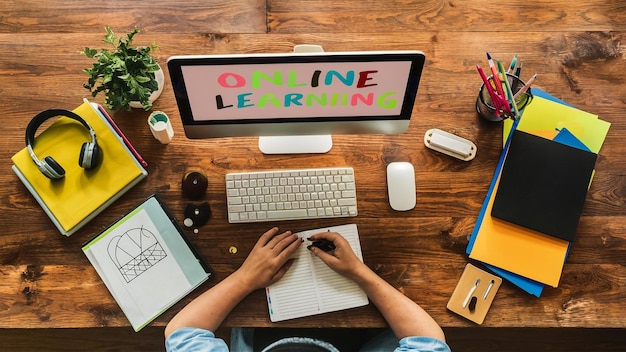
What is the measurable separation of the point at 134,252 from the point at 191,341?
0.24 metres

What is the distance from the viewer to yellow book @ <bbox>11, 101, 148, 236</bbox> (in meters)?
1.09

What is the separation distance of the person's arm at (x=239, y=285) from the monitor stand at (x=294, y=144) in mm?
217

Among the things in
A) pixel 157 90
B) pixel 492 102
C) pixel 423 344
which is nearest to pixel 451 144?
pixel 492 102

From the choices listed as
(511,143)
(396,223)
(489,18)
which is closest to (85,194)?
(396,223)

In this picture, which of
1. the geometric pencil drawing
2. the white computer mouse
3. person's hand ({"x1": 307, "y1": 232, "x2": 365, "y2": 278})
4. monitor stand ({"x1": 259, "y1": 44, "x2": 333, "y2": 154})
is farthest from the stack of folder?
the geometric pencil drawing

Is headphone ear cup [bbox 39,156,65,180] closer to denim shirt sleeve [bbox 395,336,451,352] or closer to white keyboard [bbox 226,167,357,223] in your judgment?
white keyboard [bbox 226,167,357,223]

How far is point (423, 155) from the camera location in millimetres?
1192

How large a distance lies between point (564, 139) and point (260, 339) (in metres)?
0.90

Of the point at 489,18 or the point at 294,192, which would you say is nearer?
the point at 294,192

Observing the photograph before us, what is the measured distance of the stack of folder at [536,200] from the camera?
1.11m

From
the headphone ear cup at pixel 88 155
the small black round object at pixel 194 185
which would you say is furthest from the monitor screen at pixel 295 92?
the headphone ear cup at pixel 88 155

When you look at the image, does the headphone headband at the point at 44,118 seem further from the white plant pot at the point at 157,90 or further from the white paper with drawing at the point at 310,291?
the white paper with drawing at the point at 310,291

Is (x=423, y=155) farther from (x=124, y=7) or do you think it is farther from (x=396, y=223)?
(x=124, y=7)

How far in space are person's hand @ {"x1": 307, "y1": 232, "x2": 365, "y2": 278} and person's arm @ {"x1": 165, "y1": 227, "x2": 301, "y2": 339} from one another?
0.05 metres
